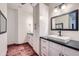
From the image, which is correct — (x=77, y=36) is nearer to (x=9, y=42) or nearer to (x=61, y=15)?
(x=61, y=15)

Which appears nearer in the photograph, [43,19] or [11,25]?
[43,19]

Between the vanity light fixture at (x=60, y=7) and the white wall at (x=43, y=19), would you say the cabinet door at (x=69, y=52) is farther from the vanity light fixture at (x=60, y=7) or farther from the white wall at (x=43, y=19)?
the white wall at (x=43, y=19)

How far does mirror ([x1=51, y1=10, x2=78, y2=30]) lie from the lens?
4.60 feet

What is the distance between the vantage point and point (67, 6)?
5.08 feet

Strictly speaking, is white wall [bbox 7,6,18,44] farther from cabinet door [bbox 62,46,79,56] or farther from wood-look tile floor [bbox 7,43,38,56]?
cabinet door [bbox 62,46,79,56]

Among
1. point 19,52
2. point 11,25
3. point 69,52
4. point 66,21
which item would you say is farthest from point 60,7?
point 11,25

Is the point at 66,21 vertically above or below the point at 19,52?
above

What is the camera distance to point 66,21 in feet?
5.19

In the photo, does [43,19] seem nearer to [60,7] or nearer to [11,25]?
[60,7]

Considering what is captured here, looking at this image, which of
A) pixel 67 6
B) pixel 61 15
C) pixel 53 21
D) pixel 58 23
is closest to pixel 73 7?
pixel 67 6

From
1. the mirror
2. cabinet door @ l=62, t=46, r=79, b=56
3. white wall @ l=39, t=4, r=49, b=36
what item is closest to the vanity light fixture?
the mirror

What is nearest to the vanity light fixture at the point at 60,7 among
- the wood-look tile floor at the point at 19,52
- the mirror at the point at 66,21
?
the mirror at the point at 66,21

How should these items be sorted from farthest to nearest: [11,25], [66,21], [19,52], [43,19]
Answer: [11,25], [43,19], [19,52], [66,21]

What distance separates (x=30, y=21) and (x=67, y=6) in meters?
2.71
